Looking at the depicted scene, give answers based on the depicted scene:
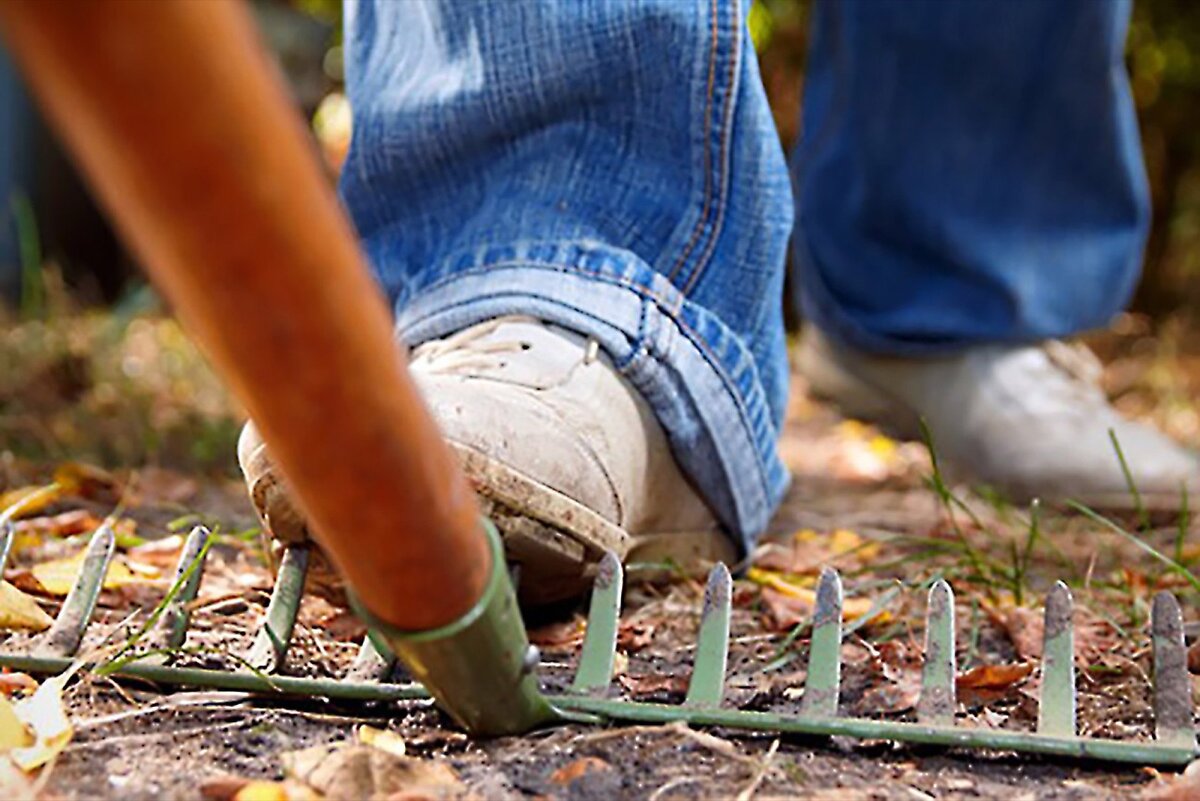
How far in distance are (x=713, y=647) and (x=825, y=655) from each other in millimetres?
75

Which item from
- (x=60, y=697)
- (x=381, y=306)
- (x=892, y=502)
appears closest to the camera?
(x=381, y=306)

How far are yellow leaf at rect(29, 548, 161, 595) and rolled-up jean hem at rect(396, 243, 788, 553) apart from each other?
311 millimetres

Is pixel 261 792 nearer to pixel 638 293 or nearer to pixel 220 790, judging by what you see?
pixel 220 790

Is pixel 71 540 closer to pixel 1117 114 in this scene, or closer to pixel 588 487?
pixel 588 487

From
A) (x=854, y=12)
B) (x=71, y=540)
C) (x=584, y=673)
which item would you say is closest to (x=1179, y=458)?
(x=854, y=12)

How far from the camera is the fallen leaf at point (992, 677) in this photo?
1.09 meters

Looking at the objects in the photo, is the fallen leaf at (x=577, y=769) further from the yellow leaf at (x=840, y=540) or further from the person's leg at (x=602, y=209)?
the yellow leaf at (x=840, y=540)

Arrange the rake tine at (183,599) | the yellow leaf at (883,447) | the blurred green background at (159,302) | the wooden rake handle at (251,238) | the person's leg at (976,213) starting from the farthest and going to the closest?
the yellow leaf at (883,447)
the blurred green background at (159,302)
the person's leg at (976,213)
the rake tine at (183,599)
the wooden rake handle at (251,238)

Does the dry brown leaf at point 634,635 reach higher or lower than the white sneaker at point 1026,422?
higher

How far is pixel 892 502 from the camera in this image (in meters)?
2.01

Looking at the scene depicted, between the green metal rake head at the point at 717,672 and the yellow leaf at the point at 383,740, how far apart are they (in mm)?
44

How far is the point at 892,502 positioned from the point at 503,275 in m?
0.89

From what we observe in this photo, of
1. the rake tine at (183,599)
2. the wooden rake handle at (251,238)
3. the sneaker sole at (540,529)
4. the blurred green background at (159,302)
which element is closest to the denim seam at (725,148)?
the sneaker sole at (540,529)

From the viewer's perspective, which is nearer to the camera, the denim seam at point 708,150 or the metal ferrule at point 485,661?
the metal ferrule at point 485,661
